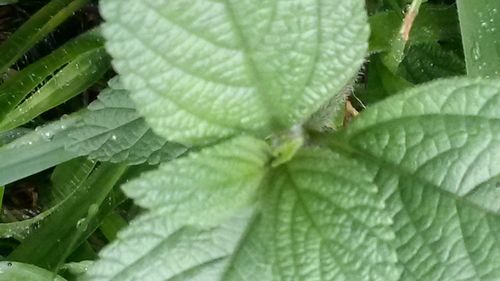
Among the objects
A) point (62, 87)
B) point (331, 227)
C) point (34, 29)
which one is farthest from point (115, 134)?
point (331, 227)

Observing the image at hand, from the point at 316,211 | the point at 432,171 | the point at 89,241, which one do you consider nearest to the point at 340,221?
the point at 316,211

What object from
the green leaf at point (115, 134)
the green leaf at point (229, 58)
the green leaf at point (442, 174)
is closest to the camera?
the green leaf at point (229, 58)

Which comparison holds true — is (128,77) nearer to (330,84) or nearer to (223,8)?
(223,8)

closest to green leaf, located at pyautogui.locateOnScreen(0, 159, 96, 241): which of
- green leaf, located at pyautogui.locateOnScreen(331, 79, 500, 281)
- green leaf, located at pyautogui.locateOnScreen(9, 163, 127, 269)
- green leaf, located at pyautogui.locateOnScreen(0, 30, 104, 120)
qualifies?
green leaf, located at pyautogui.locateOnScreen(9, 163, 127, 269)

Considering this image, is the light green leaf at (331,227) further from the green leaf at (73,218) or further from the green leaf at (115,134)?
the green leaf at (73,218)

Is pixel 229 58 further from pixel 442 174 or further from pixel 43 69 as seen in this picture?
pixel 43 69

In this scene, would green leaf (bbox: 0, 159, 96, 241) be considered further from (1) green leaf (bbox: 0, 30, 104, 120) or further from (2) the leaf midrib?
(2) the leaf midrib

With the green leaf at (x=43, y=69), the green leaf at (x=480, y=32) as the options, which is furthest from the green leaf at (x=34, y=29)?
the green leaf at (x=480, y=32)

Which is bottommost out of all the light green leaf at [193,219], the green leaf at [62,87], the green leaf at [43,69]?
the light green leaf at [193,219]
